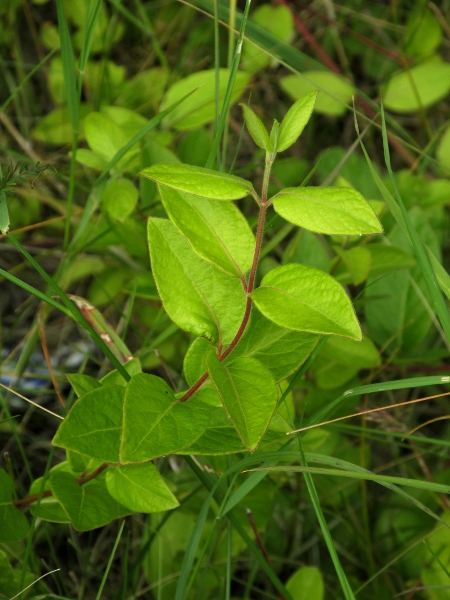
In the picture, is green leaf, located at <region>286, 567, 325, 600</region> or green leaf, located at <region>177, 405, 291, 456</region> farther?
green leaf, located at <region>286, 567, 325, 600</region>

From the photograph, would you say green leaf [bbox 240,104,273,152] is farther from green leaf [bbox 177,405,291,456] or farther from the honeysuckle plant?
green leaf [bbox 177,405,291,456]

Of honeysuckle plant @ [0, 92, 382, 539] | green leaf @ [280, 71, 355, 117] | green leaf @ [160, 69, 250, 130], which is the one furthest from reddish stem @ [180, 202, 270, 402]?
green leaf @ [280, 71, 355, 117]

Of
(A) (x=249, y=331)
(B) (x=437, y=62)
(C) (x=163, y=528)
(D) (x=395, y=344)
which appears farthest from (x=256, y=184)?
(A) (x=249, y=331)

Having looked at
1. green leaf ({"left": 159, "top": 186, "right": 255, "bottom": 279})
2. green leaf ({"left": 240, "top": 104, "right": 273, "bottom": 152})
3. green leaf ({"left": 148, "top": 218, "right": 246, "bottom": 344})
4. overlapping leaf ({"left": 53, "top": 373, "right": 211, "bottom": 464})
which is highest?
green leaf ({"left": 240, "top": 104, "right": 273, "bottom": 152})

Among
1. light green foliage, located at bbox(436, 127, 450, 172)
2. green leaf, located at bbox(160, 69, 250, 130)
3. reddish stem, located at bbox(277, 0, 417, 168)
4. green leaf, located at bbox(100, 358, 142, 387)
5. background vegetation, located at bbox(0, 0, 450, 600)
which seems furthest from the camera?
reddish stem, located at bbox(277, 0, 417, 168)

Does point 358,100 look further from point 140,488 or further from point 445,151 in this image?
point 140,488

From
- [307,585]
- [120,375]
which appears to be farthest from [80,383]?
[307,585]

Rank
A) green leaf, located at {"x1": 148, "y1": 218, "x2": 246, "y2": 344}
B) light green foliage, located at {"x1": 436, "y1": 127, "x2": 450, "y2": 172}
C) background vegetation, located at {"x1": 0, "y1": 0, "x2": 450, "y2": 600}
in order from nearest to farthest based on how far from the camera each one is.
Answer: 1. green leaf, located at {"x1": 148, "y1": 218, "x2": 246, "y2": 344}
2. background vegetation, located at {"x1": 0, "y1": 0, "x2": 450, "y2": 600}
3. light green foliage, located at {"x1": 436, "y1": 127, "x2": 450, "y2": 172}
